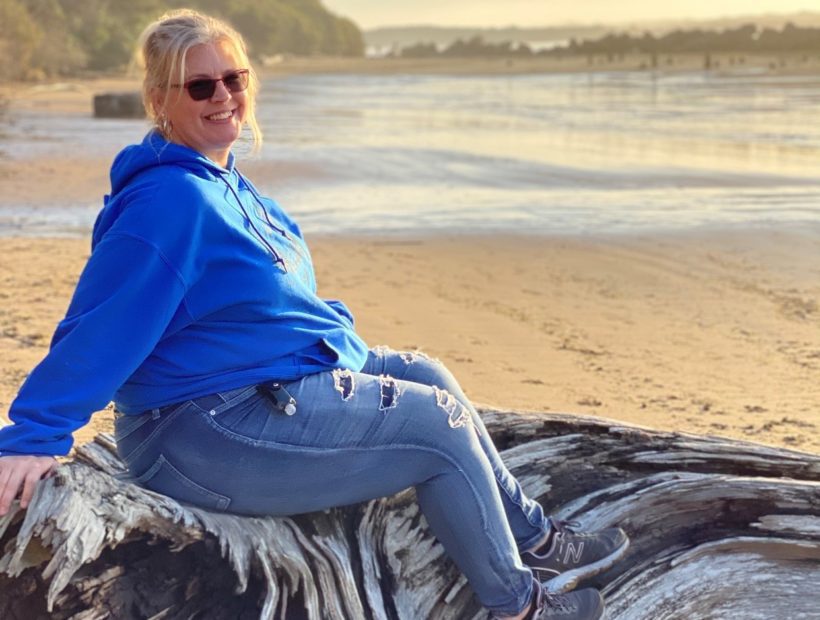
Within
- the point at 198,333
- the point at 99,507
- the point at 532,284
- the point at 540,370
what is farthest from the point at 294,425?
the point at 532,284

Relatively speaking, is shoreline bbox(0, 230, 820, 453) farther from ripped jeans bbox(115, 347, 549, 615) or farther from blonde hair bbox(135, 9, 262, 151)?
blonde hair bbox(135, 9, 262, 151)

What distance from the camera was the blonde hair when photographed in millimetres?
2611

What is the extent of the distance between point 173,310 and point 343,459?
0.57 meters

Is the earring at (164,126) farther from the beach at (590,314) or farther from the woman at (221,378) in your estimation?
the beach at (590,314)

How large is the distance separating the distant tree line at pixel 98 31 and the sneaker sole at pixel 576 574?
19.0 metres

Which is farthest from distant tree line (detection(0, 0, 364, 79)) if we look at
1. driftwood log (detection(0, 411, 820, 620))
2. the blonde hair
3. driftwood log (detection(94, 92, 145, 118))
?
driftwood log (detection(0, 411, 820, 620))

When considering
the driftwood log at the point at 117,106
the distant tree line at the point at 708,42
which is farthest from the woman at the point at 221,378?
the distant tree line at the point at 708,42

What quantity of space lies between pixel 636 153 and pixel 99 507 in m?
18.4

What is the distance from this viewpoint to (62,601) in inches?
90.7

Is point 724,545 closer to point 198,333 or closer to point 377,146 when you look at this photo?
point 198,333

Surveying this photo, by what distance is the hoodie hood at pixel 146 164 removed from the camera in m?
2.50

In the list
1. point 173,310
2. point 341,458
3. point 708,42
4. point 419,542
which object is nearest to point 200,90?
point 173,310

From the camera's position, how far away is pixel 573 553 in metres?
2.85

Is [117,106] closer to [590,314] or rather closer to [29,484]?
[590,314]
